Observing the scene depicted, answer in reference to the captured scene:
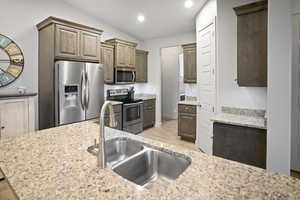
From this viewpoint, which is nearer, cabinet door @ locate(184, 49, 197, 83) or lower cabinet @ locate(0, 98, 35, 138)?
lower cabinet @ locate(0, 98, 35, 138)

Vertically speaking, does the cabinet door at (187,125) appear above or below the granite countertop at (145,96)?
below

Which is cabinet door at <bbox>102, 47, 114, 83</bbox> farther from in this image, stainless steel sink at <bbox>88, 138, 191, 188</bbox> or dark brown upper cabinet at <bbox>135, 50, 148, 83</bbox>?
stainless steel sink at <bbox>88, 138, 191, 188</bbox>

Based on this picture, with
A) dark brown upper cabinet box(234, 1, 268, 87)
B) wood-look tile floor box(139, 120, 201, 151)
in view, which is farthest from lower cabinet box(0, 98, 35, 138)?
dark brown upper cabinet box(234, 1, 268, 87)

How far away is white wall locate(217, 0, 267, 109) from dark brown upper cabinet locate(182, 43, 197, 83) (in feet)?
4.37

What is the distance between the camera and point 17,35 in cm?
315

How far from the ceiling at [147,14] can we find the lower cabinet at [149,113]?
6.81 ft

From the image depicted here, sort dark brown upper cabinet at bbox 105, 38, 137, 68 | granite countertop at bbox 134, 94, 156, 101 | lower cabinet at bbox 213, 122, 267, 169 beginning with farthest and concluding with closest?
1. granite countertop at bbox 134, 94, 156, 101
2. dark brown upper cabinet at bbox 105, 38, 137, 68
3. lower cabinet at bbox 213, 122, 267, 169

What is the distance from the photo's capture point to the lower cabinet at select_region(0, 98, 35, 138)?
8.45 feet

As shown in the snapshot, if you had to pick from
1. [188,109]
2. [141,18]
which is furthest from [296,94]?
[141,18]


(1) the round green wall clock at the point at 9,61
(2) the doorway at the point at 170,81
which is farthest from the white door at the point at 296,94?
(1) the round green wall clock at the point at 9,61

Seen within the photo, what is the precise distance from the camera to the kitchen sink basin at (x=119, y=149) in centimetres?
139

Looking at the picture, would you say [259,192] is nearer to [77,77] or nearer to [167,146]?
[167,146]

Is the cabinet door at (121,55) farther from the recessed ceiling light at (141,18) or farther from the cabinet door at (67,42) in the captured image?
the cabinet door at (67,42)

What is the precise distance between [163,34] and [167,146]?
4370 mm
